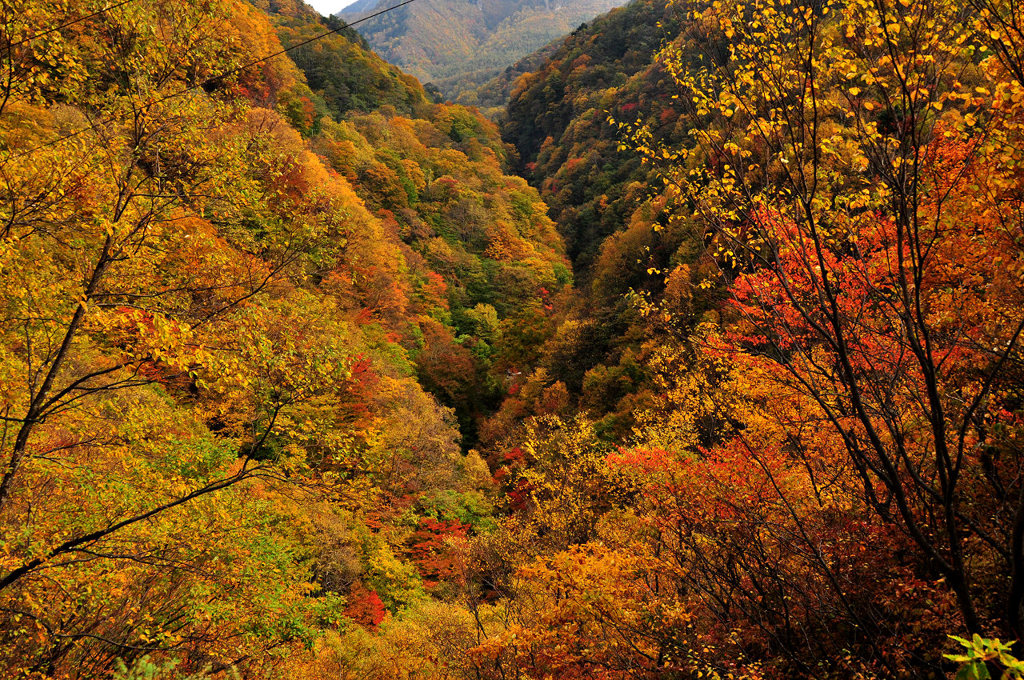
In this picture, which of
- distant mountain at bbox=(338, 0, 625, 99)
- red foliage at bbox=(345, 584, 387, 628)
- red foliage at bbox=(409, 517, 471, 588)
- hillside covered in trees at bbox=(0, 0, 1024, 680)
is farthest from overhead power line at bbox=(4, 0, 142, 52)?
distant mountain at bbox=(338, 0, 625, 99)

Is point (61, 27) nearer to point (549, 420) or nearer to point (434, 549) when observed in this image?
point (434, 549)

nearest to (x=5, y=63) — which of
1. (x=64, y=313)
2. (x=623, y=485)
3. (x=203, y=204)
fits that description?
(x=203, y=204)

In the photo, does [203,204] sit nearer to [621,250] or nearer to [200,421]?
[200,421]

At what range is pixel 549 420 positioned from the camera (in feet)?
76.9

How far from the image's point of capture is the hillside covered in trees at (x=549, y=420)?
352 centimetres

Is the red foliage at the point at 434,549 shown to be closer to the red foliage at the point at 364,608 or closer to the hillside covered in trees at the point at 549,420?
the hillside covered in trees at the point at 549,420

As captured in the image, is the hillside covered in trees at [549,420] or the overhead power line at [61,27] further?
the overhead power line at [61,27]

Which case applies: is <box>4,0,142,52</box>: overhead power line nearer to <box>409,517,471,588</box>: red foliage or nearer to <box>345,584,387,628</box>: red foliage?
<box>345,584,387,628</box>: red foliage

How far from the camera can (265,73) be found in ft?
121

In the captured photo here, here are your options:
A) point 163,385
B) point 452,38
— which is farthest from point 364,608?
point 452,38

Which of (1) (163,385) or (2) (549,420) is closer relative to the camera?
(1) (163,385)

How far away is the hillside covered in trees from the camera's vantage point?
3.52m

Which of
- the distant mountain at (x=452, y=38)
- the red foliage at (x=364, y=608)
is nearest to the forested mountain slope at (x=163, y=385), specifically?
the red foliage at (x=364, y=608)

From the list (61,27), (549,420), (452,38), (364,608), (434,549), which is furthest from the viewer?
(452,38)
